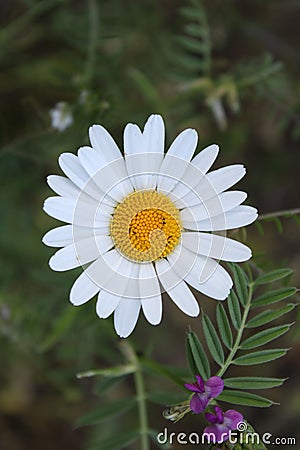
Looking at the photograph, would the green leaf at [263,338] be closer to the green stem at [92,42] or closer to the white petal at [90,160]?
the white petal at [90,160]

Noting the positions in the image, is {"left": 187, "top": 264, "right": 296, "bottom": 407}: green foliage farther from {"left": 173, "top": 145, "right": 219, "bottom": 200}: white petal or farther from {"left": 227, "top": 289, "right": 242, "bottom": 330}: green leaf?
{"left": 173, "top": 145, "right": 219, "bottom": 200}: white petal

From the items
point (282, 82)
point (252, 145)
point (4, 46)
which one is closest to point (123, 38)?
point (4, 46)

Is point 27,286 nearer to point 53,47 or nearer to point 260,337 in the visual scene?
point 53,47

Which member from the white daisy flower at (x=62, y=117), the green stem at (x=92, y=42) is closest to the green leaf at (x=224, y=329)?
the white daisy flower at (x=62, y=117)

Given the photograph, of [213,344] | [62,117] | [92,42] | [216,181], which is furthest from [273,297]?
[92,42]

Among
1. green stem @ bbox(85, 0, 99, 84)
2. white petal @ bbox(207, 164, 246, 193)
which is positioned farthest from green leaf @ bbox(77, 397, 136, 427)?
green stem @ bbox(85, 0, 99, 84)
